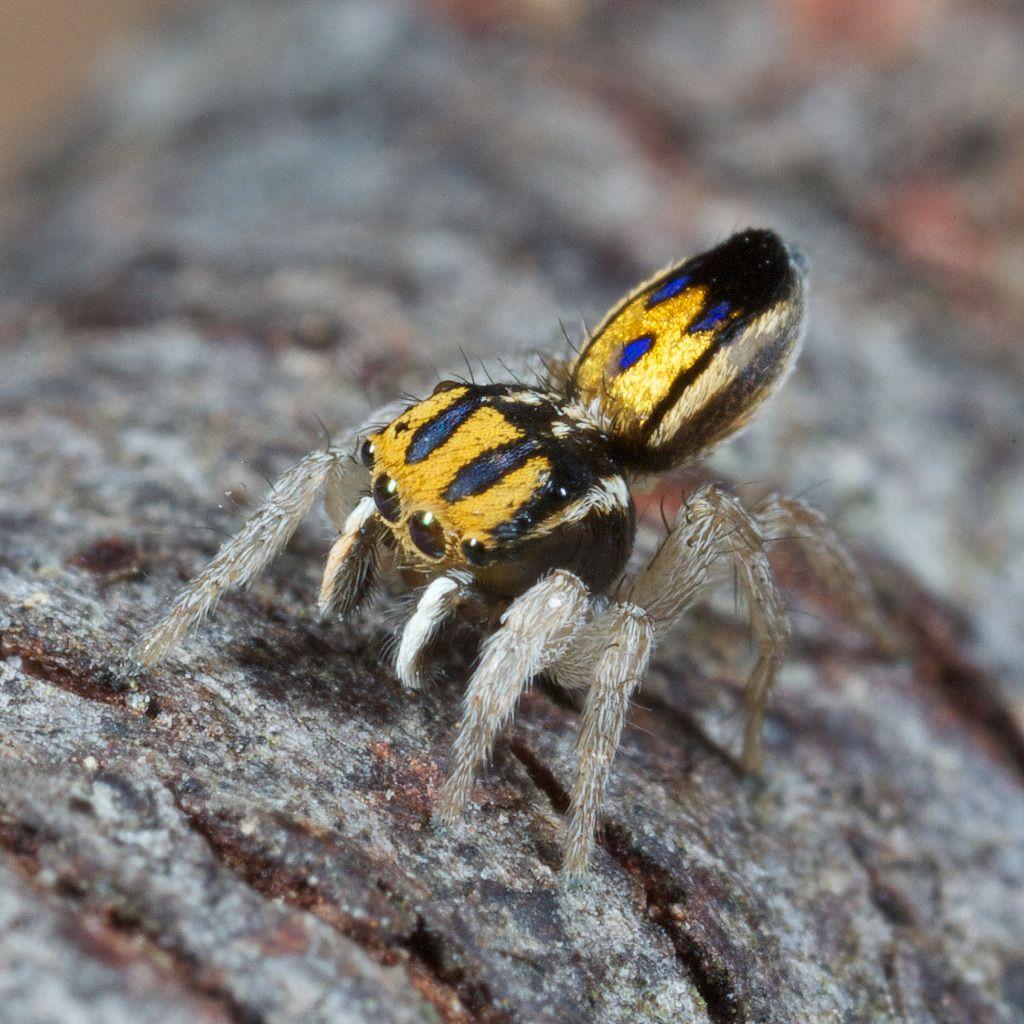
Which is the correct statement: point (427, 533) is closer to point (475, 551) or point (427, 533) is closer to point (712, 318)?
point (475, 551)

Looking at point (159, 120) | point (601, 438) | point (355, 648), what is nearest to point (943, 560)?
point (601, 438)

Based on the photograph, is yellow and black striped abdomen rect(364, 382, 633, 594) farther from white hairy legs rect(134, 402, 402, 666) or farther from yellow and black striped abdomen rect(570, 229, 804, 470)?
yellow and black striped abdomen rect(570, 229, 804, 470)

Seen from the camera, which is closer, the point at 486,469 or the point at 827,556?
the point at 486,469

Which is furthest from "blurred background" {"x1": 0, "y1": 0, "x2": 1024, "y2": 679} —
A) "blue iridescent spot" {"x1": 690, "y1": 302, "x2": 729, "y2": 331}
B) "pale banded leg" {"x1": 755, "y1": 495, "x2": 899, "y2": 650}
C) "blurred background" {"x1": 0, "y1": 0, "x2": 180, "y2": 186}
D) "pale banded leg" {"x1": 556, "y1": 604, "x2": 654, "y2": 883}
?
"blurred background" {"x1": 0, "y1": 0, "x2": 180, "y2": 186}

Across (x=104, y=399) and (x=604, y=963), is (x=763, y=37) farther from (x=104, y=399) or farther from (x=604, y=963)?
(x=604, y=963)

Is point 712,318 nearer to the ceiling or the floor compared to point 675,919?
nearer to the ceiling

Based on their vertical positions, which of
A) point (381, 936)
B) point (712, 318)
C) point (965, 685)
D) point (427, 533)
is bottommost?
point (381, 936)

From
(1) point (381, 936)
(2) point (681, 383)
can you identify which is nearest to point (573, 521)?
(2) point (681, 383)
